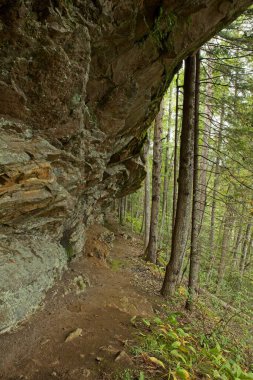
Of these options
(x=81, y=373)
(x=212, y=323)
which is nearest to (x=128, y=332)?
(x=81, y=373)

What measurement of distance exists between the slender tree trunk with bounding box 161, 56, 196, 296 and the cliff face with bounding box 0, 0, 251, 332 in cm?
85

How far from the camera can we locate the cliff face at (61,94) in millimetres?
4016

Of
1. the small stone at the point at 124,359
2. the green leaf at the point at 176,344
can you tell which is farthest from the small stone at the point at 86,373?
the green leaf at the point at 176,344

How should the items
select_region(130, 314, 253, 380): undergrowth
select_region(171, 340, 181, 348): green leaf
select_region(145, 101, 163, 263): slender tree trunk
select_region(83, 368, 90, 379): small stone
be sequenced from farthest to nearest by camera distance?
1. select_region(145, 101, 163, 263): slender tree trunk
2. select_region(171, 340, 181, 348): green leaf
3. select_region(130, 314, 253, 380): undergrowth
4. select_region(83, 368, 90, 379): small stone

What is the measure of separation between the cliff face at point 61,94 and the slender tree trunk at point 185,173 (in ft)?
2.77

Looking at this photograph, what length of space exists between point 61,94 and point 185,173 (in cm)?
396

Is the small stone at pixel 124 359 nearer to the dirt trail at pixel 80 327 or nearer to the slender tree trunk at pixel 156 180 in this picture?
the dirt trail at pixel 80 327

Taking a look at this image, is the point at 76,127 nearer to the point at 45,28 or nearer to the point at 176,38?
the point at 45,28

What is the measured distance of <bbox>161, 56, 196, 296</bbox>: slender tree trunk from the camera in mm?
6999

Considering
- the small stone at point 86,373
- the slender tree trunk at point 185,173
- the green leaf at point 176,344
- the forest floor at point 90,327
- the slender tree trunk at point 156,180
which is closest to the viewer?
the small stone at point 86,373

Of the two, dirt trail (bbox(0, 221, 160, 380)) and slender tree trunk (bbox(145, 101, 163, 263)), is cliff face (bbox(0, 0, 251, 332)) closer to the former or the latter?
dirt trail (bbox(0, 221, 160, 380))

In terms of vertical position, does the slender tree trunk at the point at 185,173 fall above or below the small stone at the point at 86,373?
above

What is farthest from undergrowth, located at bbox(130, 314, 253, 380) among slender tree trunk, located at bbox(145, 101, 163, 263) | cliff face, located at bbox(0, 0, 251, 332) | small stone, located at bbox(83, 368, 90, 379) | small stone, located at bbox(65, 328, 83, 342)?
slender tree trunk, located at bbox(145, 101, 163, 263)

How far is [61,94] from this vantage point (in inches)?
182
